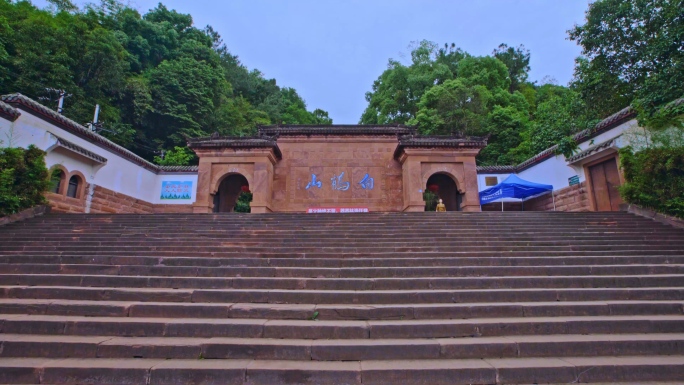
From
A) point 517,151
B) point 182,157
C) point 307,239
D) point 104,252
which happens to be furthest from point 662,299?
point 182,157

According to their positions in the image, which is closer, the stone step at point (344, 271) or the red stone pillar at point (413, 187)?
the stone step at point (344, 271)

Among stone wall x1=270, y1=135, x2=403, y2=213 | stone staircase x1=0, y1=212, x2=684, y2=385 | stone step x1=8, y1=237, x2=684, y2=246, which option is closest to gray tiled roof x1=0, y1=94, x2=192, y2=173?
stone staircase x1=0, y1=212, x2=684, y2=385

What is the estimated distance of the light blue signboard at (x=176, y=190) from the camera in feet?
60.7

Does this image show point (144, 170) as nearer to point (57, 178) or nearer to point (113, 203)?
point (113, 203)

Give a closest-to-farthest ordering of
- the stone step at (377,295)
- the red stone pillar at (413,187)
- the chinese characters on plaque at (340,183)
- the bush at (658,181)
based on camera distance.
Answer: the stone step at (377,295) < the bush at (658,181) < the red stone pillar at (413,187) < the chinese characters on plaque at (340,183)

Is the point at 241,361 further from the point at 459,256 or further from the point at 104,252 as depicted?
the point at 104,252

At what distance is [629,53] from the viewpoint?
13906 millimetres

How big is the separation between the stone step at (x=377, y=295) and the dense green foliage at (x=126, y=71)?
1886 centimetres

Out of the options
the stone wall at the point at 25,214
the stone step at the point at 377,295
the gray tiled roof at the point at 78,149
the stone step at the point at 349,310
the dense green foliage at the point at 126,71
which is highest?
the dense green foliage at the point at 126,71

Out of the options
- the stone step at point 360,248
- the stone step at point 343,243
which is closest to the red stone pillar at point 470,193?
→ the stone step at point 343,243

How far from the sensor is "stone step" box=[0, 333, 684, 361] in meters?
3.45

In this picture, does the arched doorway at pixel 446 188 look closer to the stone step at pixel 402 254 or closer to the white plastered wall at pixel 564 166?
the white plastered wall at pixel 564 166

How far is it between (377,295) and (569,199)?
13.8 metres

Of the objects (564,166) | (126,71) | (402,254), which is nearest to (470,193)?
(564,166)
